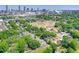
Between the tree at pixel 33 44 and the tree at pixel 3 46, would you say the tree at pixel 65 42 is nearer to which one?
the tree at pixel 33 44

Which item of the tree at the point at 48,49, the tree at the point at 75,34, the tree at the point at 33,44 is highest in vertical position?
the tree at the point at 75,34

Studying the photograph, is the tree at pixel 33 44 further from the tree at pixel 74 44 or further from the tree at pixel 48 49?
the tree at pixel 74 44

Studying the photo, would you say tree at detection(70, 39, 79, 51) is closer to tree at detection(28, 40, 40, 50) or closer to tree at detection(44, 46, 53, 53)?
tree at detection(44, 46, 53, 53)

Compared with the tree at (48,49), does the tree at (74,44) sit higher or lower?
higher

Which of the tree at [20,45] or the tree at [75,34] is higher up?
the tree at [75,34]

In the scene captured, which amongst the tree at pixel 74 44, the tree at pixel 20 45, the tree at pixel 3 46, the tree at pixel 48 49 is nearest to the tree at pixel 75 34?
the tree at pixel 74 44

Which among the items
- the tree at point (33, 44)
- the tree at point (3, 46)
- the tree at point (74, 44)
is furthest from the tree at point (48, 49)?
the tree at point (3, 46)

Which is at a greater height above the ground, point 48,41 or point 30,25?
point 30,25

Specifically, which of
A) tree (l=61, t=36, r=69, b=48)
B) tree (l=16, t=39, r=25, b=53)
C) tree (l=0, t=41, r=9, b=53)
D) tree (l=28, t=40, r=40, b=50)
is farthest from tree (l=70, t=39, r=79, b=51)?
tree (l=0, t=41, r=9, b=53)
